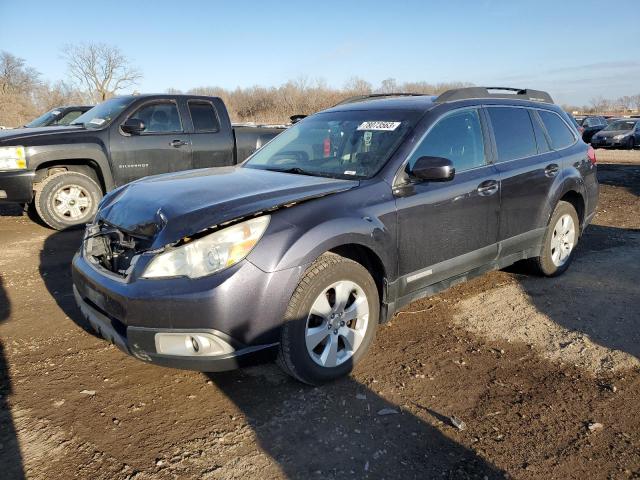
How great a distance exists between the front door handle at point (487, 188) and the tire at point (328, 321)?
1.32 meters

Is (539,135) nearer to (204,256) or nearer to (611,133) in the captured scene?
(204,256)

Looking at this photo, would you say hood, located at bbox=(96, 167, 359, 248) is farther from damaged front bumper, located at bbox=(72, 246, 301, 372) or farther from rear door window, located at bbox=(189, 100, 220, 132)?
rear door window, located at bbox=(189, 100, 220, 132)

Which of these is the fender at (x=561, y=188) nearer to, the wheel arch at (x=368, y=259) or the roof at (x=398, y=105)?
the roof at (x=398, y=105)

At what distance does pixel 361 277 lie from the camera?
3.18 metres

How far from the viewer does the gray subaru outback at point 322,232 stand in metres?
2.71

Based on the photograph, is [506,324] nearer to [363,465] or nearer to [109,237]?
[363,465]

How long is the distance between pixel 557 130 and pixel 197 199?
3.85 meters

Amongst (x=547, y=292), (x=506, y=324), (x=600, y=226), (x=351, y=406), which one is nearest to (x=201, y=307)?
(x=351, y=406)

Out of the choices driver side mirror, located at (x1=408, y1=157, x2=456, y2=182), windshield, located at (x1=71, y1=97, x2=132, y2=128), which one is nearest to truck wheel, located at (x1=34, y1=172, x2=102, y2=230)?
windshield, located at (x1=71, y1=97, x2=132, y2=128)

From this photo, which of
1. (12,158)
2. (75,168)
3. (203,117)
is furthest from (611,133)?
(12,158)

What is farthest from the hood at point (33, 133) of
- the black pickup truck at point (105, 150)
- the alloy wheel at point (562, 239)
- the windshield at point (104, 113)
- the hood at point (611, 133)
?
the hood at point (611, 133)

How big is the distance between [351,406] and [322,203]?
3.96 ft

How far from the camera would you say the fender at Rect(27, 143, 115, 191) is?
6.80 m

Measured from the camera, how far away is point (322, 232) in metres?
2.96
